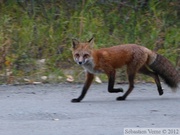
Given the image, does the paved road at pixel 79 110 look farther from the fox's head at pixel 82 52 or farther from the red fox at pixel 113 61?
the fox's head at pixel 82 52

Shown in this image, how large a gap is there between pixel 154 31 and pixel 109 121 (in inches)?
207

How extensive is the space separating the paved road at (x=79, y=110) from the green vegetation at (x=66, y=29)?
1.04 m

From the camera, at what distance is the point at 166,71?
383 inches

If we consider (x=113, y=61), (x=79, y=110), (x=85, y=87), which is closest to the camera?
(x=79, y=110)

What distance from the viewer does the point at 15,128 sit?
7211 millimetres

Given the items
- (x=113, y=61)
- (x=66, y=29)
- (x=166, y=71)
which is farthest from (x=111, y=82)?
(x=66, y=29)

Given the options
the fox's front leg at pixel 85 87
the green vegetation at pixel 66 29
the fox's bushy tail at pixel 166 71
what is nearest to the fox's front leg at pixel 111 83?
the fox's front leg at pixel 85 87

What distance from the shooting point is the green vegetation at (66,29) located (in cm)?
1141

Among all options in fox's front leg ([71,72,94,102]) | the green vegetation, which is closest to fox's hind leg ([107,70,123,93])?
fox's front leg ([71,72,94,102])

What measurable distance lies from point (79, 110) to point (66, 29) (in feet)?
15.3

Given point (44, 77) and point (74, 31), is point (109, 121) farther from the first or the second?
point (74, 31)

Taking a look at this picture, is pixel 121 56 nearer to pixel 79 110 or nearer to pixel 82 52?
pixel 82 52

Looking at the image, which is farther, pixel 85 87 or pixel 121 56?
pixel 121 56

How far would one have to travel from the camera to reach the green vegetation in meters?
11.4
